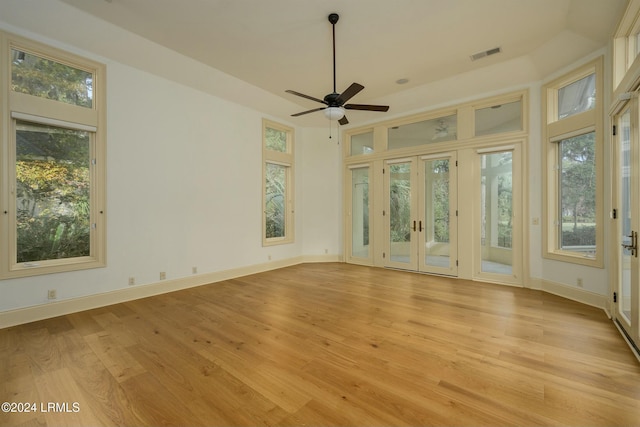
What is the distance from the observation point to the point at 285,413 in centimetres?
178

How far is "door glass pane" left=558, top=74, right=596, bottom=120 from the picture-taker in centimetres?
399

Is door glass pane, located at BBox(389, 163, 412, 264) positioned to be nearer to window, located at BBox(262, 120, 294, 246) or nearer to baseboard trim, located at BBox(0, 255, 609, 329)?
baseboard trim, located at BBox(0, 255, 609, 329)

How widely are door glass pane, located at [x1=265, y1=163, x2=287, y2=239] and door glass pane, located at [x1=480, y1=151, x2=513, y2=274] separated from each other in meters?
4.32

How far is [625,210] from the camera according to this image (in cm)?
307

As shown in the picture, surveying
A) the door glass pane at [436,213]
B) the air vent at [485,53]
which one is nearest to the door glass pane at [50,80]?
the air vent at [485,53]

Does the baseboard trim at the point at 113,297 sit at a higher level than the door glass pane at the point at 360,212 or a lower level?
lower

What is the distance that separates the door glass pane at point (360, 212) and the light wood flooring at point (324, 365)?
120 inches

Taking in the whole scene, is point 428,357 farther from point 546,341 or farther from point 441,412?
point 546,341

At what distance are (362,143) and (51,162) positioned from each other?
583 cm

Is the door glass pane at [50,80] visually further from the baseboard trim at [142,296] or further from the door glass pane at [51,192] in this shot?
the baseboard trim at [142,296]

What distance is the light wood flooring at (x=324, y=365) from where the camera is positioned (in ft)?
5.84

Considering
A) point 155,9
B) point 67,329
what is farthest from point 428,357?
point 155,9

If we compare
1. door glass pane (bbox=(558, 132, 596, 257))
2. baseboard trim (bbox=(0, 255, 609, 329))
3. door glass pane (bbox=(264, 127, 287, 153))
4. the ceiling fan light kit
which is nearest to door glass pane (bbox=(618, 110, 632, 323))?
baseboard trim (bbox=(0, 255, 609, 329))

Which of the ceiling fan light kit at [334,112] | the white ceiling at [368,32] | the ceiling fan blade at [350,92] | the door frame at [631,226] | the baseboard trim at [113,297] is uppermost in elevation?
the white ceiling at [368,32]
